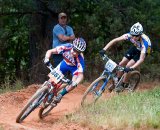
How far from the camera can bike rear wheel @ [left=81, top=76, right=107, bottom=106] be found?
11.5m

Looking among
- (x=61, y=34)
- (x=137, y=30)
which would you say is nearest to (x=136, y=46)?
(x=137, y=30)

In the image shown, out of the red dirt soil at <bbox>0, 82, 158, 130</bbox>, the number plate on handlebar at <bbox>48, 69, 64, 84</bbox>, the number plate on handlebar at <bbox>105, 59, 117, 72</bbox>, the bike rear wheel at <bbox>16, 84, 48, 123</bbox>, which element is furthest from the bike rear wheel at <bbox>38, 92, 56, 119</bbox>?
the number plate on handlebar at <bbox>105, 59, 117, 72</bbox>

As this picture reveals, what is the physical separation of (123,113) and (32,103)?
1836mm

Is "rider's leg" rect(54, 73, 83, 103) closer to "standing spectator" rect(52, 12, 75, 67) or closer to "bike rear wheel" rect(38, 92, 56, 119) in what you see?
"bike rear wheel" rect(38, 92, 56, 119)

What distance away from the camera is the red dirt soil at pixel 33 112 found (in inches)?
375

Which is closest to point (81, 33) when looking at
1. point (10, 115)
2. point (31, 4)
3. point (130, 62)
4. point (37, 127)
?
point (31, 4)

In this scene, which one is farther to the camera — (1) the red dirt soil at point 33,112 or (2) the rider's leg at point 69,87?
(2) the rider's leg at point 69,87

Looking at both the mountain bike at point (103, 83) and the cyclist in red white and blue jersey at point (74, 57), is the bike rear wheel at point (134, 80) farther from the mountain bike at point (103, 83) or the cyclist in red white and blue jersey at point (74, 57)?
the cyclist in red white and blue jersey at point (74, 57)

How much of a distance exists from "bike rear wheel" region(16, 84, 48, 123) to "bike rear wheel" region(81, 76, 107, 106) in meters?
1.41

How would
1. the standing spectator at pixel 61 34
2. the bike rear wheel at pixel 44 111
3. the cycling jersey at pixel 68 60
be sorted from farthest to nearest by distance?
the standing spectator at pixel 61 34, the cycling jersey at pixel 68 60, the bike rear wheel at pixel 44 111

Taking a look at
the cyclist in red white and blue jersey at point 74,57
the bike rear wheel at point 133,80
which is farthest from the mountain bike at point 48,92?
the bike rear wheel at point 133,80

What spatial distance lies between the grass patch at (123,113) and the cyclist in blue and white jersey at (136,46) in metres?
1.07

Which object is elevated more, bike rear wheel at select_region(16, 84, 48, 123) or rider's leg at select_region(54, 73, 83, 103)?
rider's leg at select_region(54, 73, 83, 103)

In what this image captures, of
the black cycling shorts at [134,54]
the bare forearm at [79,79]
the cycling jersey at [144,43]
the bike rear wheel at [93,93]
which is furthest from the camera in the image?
the black cycling shorts at [134,54]
